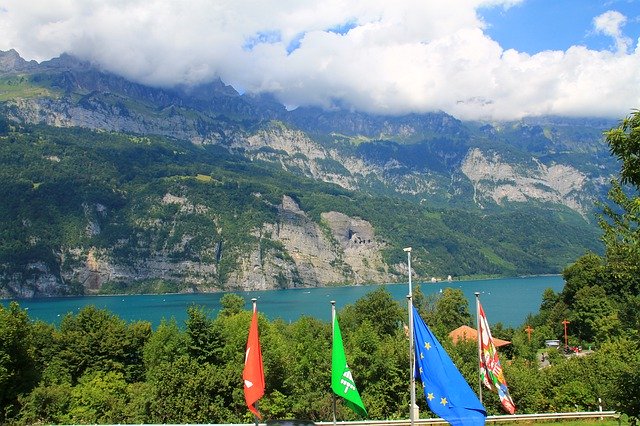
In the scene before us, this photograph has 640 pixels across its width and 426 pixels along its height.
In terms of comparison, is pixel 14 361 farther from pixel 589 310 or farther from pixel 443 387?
pixel 589 310

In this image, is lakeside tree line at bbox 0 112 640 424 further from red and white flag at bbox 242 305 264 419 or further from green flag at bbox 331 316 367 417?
red and white flag at bbox 242 305 264 419

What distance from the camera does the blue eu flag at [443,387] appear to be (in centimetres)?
1250

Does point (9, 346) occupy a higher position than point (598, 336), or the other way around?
point (9, 346)

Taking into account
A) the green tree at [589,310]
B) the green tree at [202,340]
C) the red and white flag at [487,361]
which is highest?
the red and white flag at [487,361]

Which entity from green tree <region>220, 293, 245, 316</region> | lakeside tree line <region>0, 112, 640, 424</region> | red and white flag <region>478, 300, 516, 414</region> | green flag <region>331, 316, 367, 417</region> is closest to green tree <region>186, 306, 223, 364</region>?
lakeside tree line <region>0, 112, 640, 424</region>

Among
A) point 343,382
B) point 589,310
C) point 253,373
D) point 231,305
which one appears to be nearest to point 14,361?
point 253,373

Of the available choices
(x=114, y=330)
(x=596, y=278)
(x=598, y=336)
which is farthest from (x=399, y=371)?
(x=596, y=278)

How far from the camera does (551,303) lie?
3194 inches

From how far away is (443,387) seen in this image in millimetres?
12648

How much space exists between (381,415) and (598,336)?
38456 mm

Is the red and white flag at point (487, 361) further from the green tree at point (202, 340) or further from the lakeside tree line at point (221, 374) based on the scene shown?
the green tree at point (202, 340)

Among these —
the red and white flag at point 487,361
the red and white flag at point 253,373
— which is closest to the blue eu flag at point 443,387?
the red and white flag at point 253,373

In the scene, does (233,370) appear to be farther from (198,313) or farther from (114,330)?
(114,330)

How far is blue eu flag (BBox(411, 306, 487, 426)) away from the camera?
12500mm
